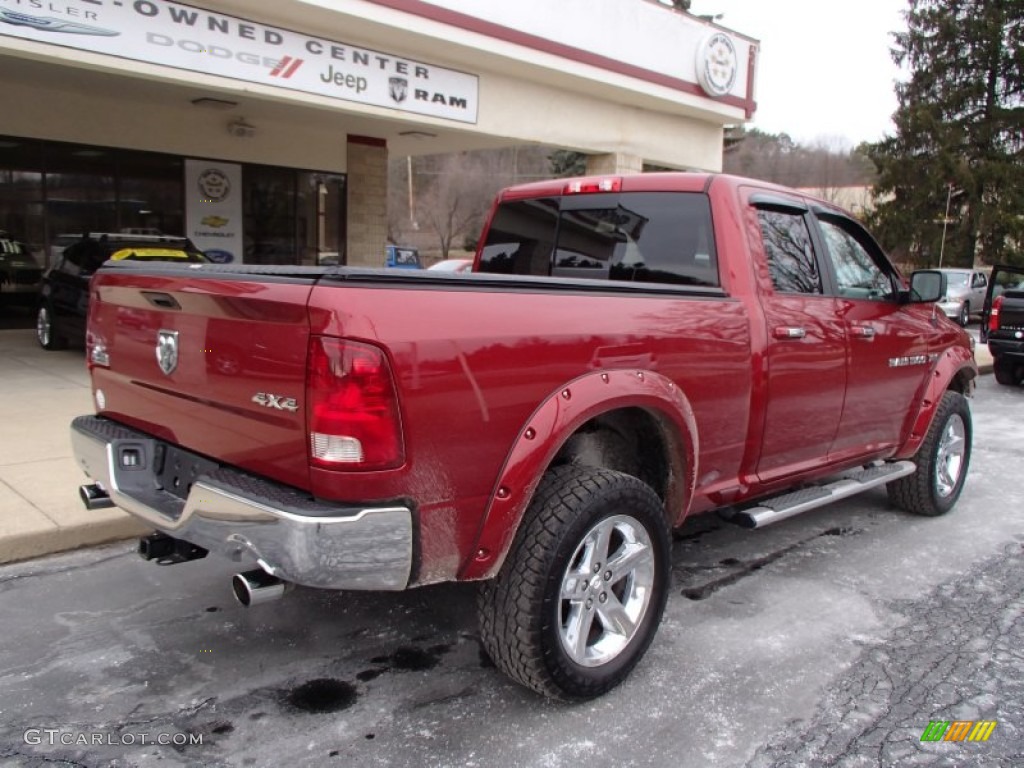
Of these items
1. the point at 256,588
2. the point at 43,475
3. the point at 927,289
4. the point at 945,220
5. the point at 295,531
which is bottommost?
the point at 43,475

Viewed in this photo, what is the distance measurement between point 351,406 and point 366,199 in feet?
44.2

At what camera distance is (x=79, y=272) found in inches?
392

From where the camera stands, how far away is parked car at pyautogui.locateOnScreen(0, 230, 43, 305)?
40.2 ft

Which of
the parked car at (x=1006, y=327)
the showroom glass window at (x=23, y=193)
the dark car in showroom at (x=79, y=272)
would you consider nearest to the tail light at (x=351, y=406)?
the dark car in showroom at (x=79, y=272)

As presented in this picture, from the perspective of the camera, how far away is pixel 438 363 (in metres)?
2.46

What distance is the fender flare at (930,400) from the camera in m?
5.06

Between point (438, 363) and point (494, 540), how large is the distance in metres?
0.64

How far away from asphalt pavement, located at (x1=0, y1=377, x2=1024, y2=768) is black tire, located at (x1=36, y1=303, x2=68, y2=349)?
7434 millimetres

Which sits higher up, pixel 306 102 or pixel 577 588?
pixel 306 102

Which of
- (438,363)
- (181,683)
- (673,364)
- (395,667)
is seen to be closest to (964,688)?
(673,364)

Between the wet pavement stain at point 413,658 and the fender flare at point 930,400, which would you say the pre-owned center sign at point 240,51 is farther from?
the fender flare at point 930,400

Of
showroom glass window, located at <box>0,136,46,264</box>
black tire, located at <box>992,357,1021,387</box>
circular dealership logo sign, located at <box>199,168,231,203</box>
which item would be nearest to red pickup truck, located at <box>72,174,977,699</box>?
black tire, located at <box>992,357,1021,387</box>

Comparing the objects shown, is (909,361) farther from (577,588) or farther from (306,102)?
(306,102)

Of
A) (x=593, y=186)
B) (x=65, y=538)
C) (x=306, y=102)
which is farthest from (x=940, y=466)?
(x=306, y=102)
